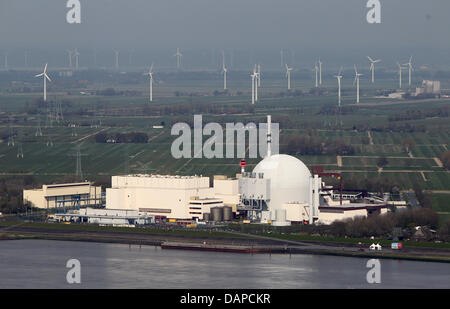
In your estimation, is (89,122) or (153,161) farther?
(89,122)

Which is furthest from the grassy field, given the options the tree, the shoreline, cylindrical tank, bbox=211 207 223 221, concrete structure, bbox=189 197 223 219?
the shoreline

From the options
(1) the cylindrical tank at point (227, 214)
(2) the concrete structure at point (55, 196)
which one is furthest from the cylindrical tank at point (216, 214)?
(2) the concrete structure at point (55, 196)

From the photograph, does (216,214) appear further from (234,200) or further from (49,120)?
(49,120)

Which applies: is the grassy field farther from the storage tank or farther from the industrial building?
the storage tank
